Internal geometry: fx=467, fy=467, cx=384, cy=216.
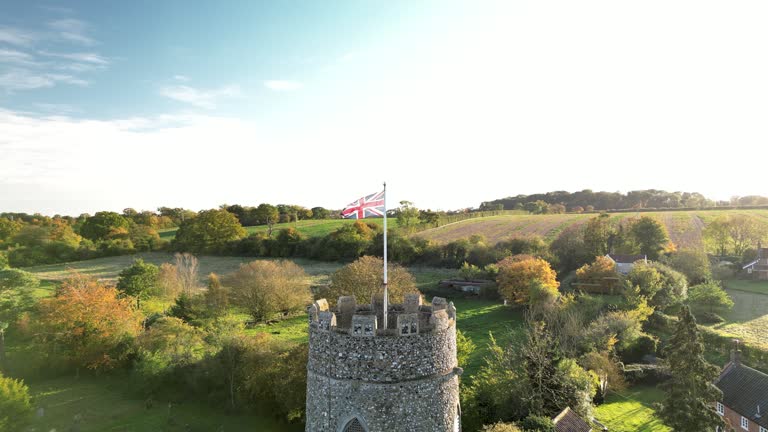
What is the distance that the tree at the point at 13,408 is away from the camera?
25078 millimetres

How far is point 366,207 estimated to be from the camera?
52.8 ft

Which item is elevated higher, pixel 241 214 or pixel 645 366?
pixel 241 214

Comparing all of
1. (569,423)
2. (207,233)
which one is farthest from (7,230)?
(569,423)

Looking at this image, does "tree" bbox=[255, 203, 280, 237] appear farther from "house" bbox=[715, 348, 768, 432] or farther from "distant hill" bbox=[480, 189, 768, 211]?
"house" bbox=[715, 348, 768, 432]

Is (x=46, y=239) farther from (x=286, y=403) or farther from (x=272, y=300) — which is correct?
(x=286, y=403)

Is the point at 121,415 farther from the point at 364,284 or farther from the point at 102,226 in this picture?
the point at 102,226

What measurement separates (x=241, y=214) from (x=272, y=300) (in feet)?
223

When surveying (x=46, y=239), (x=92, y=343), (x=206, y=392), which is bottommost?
(x=206, y=392)

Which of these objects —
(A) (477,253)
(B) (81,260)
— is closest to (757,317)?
(A) (477,253)

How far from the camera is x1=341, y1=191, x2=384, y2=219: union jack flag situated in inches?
627

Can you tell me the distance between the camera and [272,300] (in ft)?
166

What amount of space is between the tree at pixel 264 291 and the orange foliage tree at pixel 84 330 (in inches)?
528

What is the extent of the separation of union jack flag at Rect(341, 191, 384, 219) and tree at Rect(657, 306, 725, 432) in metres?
15.5

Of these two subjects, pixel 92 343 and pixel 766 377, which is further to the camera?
pixel 92 343
